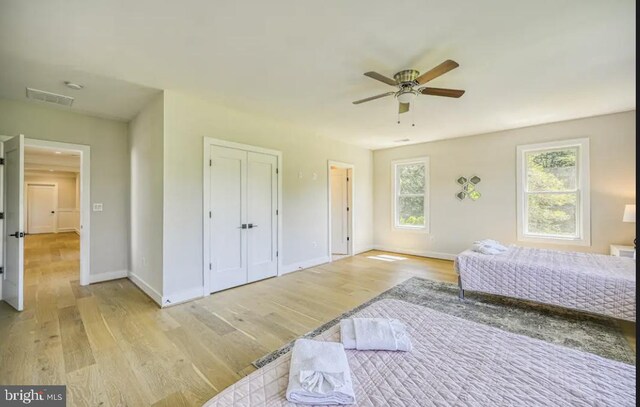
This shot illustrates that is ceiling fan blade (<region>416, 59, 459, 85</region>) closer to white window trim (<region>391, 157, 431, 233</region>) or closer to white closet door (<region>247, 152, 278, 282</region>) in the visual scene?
white closet door (<region>247, 152, 278, 282</region>)

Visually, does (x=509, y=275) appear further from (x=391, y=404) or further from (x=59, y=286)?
(x=59, y=286)

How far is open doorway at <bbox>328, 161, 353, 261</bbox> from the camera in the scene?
6.30m

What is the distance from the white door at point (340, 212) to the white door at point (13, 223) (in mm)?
5103

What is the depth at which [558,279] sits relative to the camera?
2.87 meters

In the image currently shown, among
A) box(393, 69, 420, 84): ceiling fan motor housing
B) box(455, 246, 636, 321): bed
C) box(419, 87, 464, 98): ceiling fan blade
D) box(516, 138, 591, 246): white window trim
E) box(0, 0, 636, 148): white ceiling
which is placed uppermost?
box(0, 0, 636, 148): white ceiling

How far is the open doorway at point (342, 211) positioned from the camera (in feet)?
20.7

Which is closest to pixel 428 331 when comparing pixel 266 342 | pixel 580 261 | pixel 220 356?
pixel 266 342

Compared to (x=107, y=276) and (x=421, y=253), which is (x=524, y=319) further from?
(x=107, y=276)

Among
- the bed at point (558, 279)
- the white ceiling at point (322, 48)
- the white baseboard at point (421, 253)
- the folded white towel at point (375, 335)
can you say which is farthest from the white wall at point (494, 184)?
the folded white towel at point (375, 335)

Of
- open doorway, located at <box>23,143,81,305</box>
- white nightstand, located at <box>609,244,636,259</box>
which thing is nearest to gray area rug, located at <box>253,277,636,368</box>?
white nightstand, located at <box>609,244,636,259</box>

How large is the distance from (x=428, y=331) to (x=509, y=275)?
2297 millimetres

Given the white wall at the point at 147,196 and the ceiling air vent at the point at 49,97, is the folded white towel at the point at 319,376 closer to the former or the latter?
the white wall at the point at 147,196

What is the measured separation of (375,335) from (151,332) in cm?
240

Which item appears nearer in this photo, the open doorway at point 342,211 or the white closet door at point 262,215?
the white closet door at point 262,215
